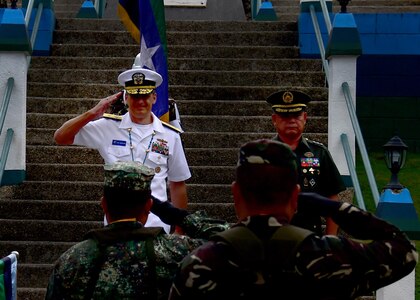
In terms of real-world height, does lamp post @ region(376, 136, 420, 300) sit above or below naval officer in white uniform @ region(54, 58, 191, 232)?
below

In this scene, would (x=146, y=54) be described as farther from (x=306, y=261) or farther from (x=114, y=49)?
(x=306, y=261)

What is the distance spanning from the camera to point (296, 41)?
41.0ft

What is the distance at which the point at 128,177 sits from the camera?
399 centimetres

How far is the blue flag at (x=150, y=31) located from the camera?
342 inches

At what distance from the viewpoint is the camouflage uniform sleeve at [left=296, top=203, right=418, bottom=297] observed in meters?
3.33

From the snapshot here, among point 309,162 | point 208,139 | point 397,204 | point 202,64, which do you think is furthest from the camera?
point 202,64

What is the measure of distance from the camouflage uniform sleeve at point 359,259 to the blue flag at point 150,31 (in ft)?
16.5

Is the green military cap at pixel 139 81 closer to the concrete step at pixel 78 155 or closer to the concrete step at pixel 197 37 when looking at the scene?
the concrete step at pixel 78 155

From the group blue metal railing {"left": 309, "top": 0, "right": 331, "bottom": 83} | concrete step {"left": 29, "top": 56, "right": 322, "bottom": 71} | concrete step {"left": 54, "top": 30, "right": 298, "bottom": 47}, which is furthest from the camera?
concrete step {"left": 54, "top": 30, "right": 298, "bottom": 47}

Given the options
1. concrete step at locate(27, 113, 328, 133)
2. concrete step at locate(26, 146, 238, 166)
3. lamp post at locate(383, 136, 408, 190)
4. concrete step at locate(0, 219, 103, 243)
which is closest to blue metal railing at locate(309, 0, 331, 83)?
concrete step at locate(27, 113, 328, 133)

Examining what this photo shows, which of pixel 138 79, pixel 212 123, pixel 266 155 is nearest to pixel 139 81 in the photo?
pixel 138 79

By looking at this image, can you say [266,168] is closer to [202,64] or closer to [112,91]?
[112,91]

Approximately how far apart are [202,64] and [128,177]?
797 centimetres

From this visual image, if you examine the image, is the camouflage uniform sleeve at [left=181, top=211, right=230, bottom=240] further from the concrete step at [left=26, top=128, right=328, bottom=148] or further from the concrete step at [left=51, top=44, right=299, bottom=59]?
the concrete step at [left=51, top=44, right=299, bottom=59]
